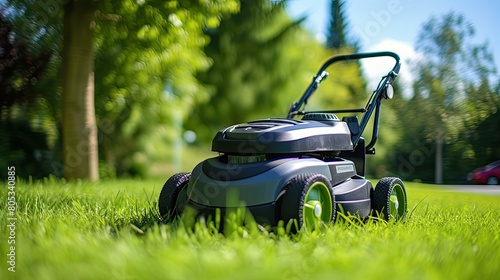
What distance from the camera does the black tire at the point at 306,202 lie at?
240 centimetres

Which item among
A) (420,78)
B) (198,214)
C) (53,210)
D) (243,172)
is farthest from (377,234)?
(420,78)

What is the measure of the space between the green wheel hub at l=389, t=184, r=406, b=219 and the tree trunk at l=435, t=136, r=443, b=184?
785mm

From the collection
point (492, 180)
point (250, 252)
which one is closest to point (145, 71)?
point (492, 180)

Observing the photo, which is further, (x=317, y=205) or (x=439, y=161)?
(x=439, y=161)

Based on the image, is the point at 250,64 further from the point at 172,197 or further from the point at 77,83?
the point at 172,197

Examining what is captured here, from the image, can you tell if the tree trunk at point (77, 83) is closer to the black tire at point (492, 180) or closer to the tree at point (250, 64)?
the black tire at point (492, 180)

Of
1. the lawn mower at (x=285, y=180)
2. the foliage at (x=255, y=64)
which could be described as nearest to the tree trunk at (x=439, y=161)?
the lawn mower at (x=285, y=180)

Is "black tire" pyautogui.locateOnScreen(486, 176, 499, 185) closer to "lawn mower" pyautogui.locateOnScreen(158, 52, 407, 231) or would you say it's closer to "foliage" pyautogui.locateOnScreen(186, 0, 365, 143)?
"lawn mower" pyautogui.locateOnScreen(158, 52, 407, 231)

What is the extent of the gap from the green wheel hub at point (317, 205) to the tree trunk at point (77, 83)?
13.4ft

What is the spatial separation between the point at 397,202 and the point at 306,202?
38.3 inches

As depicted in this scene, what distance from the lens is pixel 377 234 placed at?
248cm

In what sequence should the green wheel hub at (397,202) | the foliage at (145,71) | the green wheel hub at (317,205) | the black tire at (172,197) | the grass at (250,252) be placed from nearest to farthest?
→ the grass at (250,252)
the green wheel hub at (317,205)
the black tire at (172,197)
the green wheel hub at (397,202)
the foliage at (145,71)

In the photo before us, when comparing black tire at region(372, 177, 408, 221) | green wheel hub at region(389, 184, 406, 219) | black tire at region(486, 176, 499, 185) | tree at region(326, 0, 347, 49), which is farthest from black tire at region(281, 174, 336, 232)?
tree at region(326, 0, 347, 49)

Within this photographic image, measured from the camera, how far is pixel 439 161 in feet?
13.4
